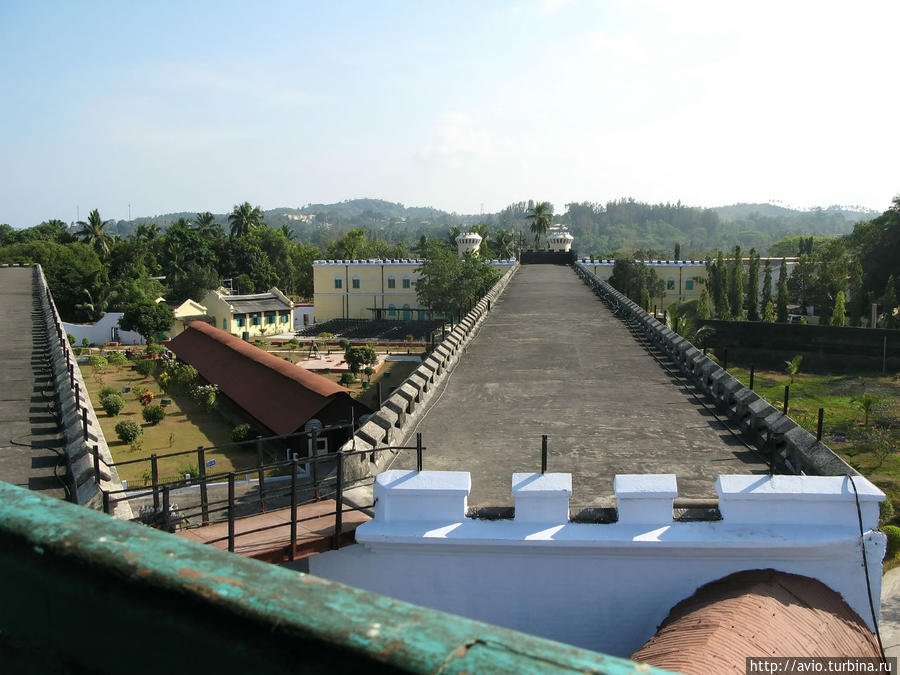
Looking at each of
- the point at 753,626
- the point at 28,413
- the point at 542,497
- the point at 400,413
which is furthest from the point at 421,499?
the point at 28,413

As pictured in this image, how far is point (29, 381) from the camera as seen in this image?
1182 centimetres

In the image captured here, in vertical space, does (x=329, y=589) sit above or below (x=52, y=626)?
above

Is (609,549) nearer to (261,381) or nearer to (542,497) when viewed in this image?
(542,497)

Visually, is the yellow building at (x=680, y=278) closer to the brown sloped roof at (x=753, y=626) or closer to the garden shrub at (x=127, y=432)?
the garden shrub at (x=127, y=432)

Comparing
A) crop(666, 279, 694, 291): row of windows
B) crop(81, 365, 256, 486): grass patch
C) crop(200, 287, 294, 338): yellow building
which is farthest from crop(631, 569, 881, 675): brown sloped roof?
crop(666, 279, 694, 291): row of windows

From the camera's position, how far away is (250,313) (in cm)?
6191

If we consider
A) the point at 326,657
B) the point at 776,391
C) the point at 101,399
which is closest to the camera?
the point at 326,657

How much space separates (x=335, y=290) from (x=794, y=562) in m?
68.4

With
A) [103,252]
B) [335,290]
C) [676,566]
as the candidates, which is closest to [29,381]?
[676,566]

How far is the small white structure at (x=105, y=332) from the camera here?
181 ft

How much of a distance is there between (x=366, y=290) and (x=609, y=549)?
67394mm

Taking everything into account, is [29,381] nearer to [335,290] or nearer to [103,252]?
[335,290]

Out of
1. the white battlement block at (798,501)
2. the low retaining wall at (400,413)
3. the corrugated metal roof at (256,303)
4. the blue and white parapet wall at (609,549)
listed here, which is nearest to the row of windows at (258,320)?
the corrugated metal roof at (256,303)

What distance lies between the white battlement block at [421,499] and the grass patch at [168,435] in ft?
51.7
